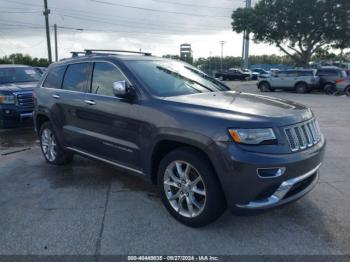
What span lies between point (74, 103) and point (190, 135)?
227 centimetres

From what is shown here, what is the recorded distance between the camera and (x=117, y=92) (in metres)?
3.69

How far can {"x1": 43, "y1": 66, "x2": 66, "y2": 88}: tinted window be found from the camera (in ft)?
17.7

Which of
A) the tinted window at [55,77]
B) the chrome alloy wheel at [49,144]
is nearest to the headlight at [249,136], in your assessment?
the tinted window at [55,77]

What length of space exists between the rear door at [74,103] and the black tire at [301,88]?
19875mm

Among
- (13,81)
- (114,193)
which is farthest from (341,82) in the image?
(114,193)

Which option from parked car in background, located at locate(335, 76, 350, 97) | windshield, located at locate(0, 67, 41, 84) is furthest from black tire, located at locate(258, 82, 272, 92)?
windshield, located at locate(0, 67, 41, 84)

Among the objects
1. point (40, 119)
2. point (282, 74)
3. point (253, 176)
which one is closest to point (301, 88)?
point (282, 74)

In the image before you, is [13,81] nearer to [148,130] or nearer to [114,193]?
[114,193]

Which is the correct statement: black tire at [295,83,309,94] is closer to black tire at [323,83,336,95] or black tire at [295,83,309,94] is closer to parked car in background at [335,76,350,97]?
black tire at [323,83,336,95]

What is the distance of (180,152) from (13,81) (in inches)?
316

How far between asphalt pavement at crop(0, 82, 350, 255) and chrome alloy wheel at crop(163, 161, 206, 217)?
0.20 metres

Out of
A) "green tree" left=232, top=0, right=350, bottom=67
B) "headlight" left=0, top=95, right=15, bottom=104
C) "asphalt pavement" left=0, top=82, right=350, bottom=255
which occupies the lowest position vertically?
"asphalt pavement" left=0, top=82, right=350, bottom=255

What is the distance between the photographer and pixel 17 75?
391 inches

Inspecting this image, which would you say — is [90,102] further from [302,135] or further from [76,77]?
[302,135]
